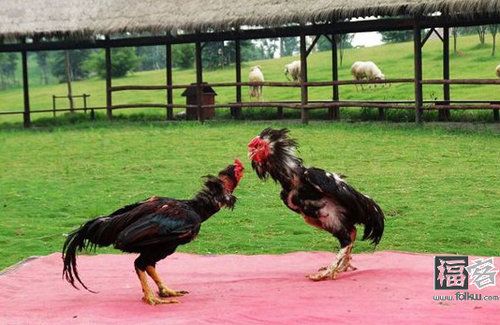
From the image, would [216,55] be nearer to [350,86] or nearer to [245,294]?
[350,86]

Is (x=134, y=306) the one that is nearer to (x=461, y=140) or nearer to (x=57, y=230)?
(x=57, y=230)

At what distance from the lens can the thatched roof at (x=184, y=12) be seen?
18219 mm

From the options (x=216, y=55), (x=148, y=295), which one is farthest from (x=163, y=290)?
(x=216, y=55)

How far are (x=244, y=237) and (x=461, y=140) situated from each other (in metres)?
7.66

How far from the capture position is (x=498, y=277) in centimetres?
628

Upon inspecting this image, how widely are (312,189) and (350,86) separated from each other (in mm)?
26327

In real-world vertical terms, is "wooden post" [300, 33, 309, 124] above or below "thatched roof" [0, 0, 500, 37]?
below

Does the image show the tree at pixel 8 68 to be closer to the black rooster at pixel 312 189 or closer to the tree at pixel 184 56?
the tree at pixel 184 56

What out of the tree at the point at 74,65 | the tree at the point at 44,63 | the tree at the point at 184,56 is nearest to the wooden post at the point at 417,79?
the tree at the point at 184,56

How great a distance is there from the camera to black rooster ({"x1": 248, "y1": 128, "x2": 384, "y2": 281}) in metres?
6.71

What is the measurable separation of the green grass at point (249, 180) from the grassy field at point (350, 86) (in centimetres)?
358

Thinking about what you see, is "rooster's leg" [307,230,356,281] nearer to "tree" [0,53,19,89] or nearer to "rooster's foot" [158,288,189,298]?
"rooster's foot" [158,288,189,298]

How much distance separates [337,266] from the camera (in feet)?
21.8

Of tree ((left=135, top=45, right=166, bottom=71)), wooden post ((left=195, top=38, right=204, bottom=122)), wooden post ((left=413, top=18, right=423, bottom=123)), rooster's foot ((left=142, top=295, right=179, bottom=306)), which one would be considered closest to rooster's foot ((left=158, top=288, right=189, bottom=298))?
rooster's foot ((left=142, top=295, right=179, bottom=306))
